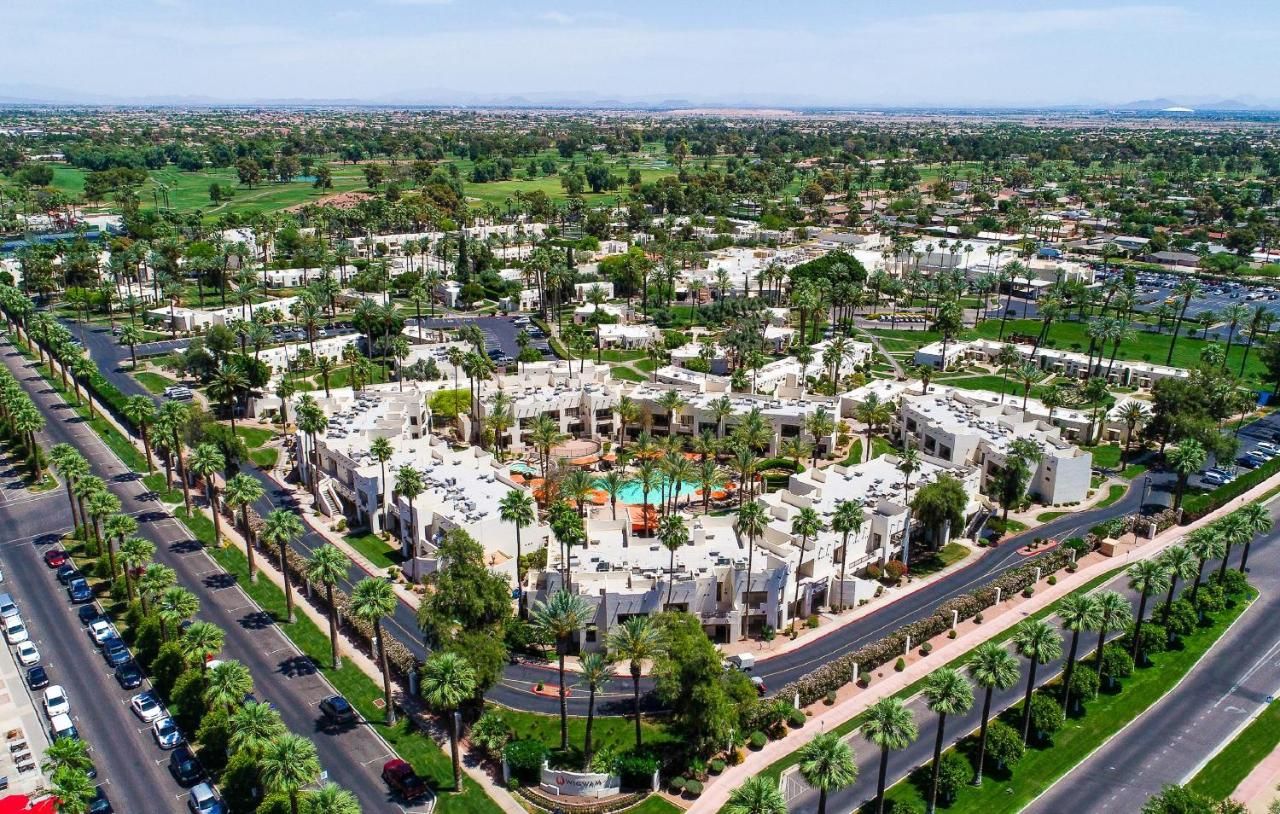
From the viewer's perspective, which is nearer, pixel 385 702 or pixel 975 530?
pixel 385 702

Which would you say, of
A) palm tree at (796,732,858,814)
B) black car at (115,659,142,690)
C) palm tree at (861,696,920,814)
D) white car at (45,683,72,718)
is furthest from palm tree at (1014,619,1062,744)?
white car at (45,683,72,718)

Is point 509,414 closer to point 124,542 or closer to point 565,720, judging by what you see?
point 124,542

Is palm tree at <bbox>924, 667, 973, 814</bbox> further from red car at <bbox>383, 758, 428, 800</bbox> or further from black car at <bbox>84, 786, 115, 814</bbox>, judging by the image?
black car at <bbox>84, 786, 115, 814</bbox>

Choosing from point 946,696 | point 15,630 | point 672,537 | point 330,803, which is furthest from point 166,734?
point 946,696

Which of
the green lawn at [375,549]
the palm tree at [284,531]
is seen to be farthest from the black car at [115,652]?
the green lawn at [375,549]

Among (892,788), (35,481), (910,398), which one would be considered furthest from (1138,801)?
(35,481)

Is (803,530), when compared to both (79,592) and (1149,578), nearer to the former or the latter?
(1149,578)
